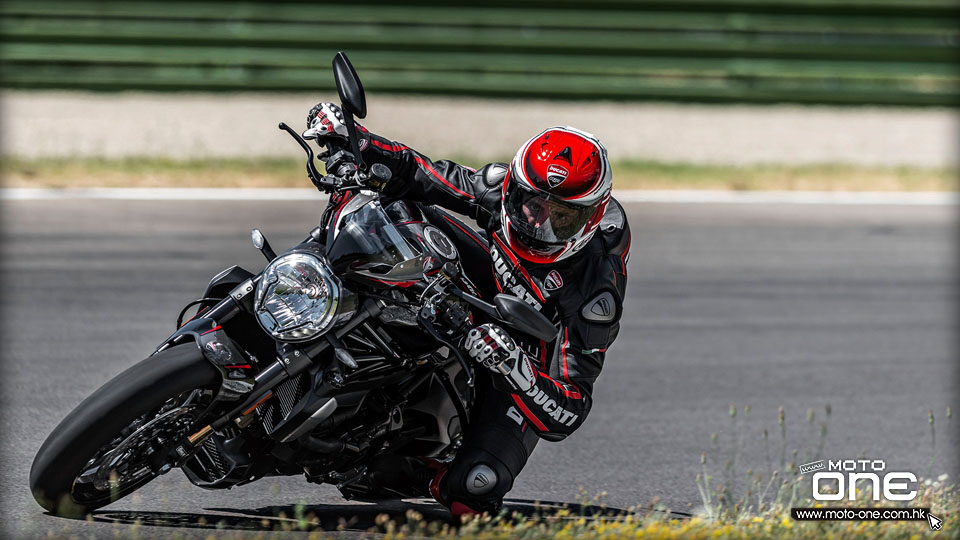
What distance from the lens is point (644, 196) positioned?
1123 centimetres

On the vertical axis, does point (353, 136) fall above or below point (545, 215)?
above

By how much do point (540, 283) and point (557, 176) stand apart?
0.43 metres

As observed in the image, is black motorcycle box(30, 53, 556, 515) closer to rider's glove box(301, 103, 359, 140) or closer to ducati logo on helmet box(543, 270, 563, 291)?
rider's glove box(301, 103, 359, 140)

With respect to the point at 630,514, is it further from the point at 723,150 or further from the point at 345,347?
the point at 723,150

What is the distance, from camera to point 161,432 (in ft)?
12.3

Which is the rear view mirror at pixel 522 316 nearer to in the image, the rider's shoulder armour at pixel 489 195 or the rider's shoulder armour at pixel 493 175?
the rider's shoulder armour at pixel 489 195

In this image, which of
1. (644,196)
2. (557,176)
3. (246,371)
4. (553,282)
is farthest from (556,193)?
(644,196)

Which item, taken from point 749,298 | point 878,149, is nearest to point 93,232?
point 749,298

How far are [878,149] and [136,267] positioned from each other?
8.16m

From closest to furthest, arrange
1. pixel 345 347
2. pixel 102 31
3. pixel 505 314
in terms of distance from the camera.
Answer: pixel 505 314 < pixel 345 347 < pixel 102 31

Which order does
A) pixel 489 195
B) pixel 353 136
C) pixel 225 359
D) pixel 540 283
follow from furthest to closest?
pixel 489 195 → pixel 540 283 → pixel 353 136 → pixel 225 359

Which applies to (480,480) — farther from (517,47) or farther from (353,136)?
(517,47)

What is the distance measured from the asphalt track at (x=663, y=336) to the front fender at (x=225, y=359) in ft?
2.08

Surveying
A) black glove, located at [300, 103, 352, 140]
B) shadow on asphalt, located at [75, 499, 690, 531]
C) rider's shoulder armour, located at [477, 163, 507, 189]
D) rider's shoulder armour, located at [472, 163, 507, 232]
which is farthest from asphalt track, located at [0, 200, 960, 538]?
black glove, located at [300, 103, 352, 140]
